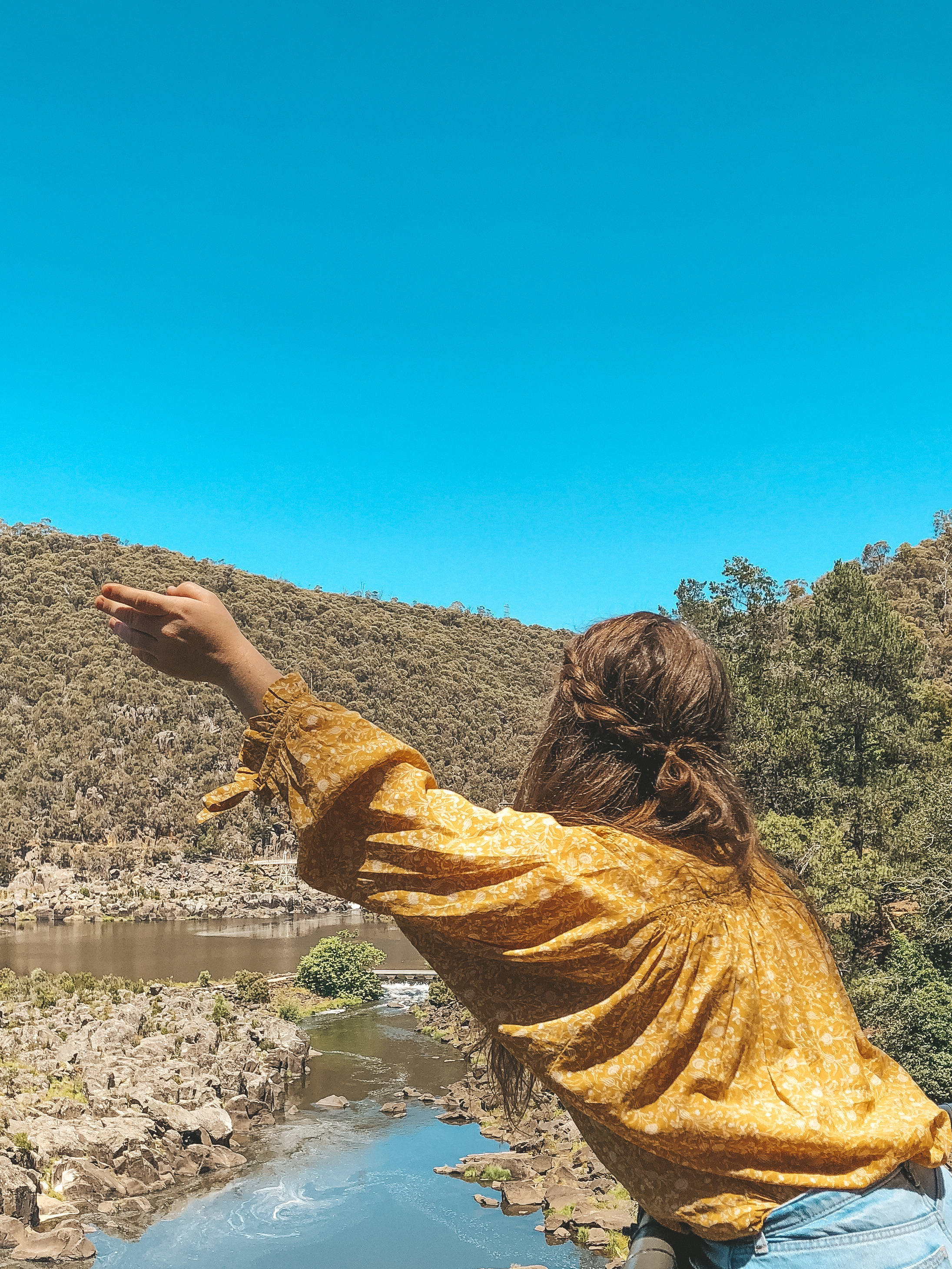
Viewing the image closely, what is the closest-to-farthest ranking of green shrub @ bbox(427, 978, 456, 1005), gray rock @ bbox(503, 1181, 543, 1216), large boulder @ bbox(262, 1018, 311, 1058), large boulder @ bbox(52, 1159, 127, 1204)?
large boulder @ bbox(52, 1159, 127, 1204)
gray rock @ bbox(503, 1181, 543, 1216)
large boulder @ bbox(262, 1018, 311, 1058)
green shrub @ bbox(427, 978, 456, 1005)

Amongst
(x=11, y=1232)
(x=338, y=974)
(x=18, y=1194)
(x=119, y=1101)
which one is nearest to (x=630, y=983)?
(x=11, y=1232)

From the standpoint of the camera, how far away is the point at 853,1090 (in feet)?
4.41

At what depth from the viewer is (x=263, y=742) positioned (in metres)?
1.45

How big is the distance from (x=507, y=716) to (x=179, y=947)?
44929 mm

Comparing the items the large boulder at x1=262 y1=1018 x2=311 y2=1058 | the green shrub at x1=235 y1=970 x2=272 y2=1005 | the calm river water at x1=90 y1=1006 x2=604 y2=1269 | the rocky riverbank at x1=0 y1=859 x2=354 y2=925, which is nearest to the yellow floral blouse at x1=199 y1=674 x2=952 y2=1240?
the calm river water at x1=90 y1=1006 x2=604 y2=1269

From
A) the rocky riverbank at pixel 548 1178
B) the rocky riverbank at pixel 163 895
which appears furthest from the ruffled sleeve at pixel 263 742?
the rocky riverbank at pixel 163 895

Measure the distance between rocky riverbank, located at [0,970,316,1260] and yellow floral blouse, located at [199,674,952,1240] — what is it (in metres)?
11.0

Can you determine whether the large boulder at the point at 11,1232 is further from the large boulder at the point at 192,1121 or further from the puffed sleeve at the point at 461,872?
the puffed sleeve at the point at 461,872

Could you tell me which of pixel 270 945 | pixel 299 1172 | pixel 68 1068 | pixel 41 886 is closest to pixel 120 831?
pixel 41 886

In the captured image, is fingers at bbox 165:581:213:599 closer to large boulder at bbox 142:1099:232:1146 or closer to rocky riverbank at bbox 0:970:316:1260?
rocky riverbank at bbox 0:970:316:1260

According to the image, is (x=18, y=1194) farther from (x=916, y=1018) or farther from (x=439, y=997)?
(x=439, y=997)

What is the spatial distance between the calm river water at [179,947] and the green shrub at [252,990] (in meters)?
2.82

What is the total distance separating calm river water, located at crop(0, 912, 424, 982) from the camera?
27141mm

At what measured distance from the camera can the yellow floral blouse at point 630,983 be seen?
1.25 meters
